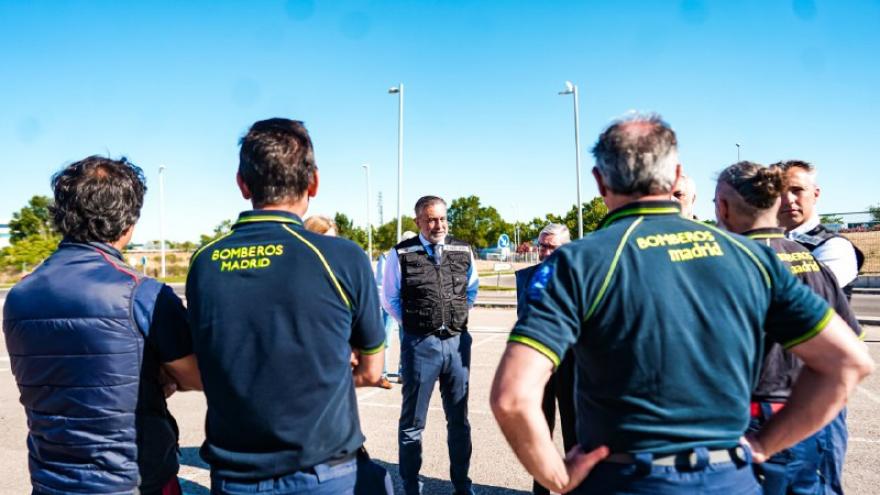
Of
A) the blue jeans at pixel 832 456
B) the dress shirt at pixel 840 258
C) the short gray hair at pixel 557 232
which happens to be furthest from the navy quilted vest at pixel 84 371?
the dress shirt at pixel 840 258

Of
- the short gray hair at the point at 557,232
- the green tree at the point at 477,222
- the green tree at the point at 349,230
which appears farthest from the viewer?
the green tree at the point at 477,222

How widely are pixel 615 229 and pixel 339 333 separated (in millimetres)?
959

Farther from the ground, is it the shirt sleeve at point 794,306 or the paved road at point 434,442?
the shirt sleeve at point 794,306

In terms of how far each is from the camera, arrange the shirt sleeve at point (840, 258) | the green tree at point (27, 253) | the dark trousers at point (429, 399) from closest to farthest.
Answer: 1. the shirt sleeve at point (840, 258)
2. the dark trousers at point (429, 399)
3. the green tree at point (27, 253)

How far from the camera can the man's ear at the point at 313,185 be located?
7.25 ft

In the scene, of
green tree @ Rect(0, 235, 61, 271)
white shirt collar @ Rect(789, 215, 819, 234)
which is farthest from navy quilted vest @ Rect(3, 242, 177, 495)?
green tree @ Rect(0, 235, 61, 271)

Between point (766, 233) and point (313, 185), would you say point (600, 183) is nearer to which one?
point (313, 185)

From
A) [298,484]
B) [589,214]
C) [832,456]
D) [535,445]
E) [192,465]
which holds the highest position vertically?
[589,214]

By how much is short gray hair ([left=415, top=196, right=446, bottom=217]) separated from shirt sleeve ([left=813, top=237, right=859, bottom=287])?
2747 millimetres

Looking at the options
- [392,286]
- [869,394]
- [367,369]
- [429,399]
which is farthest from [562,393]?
[869,394]

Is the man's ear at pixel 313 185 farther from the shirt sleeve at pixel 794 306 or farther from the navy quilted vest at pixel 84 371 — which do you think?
the shirt sleeve at pixel 794 306

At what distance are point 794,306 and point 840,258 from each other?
1895 millimetres

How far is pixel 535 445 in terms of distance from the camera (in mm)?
1768

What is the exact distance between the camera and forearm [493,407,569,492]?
5.70ft
